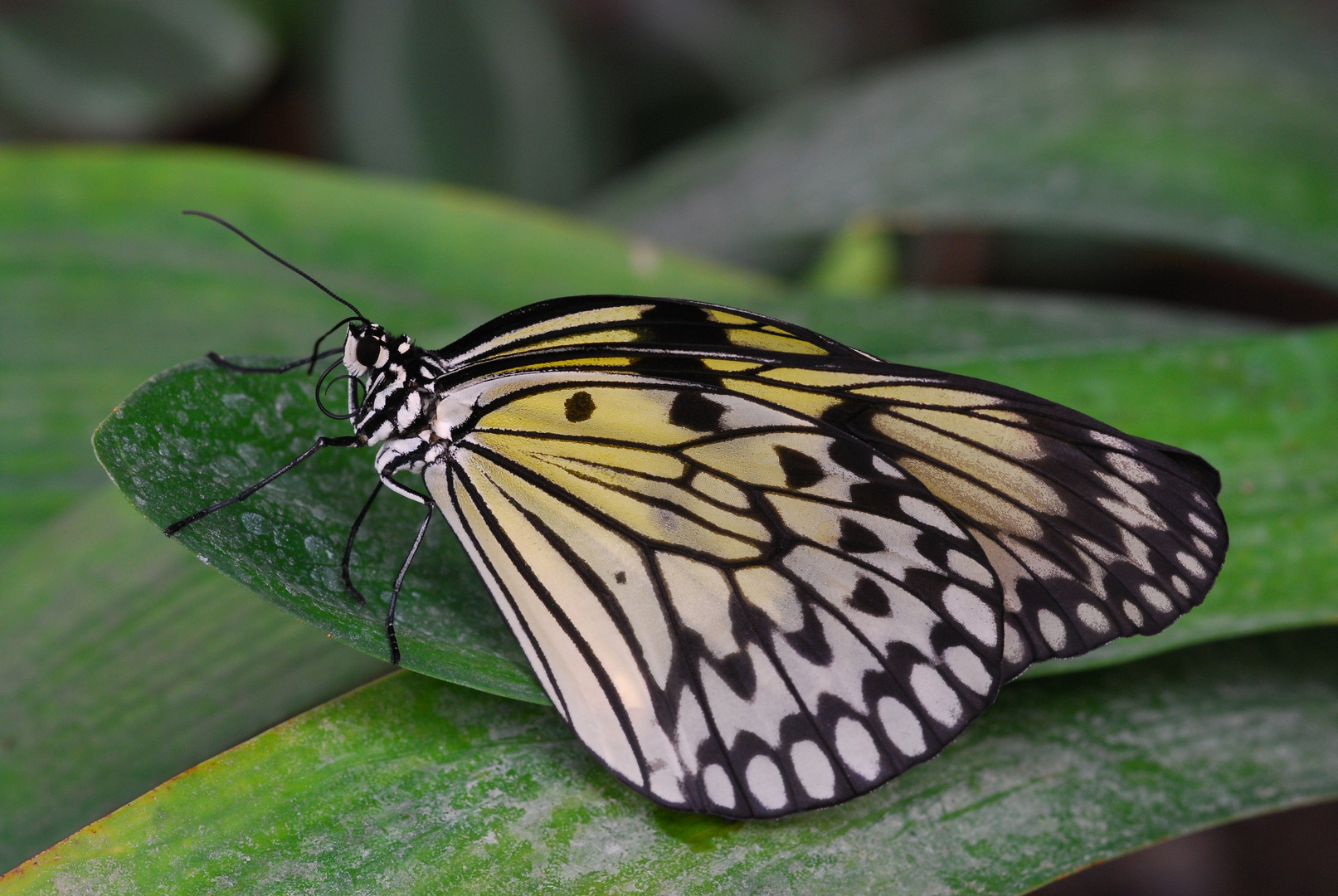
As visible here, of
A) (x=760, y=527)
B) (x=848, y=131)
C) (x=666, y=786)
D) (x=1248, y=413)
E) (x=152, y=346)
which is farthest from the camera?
(x=848, y=131)

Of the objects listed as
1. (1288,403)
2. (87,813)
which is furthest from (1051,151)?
(87,813)

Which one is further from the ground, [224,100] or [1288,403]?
[224,100]

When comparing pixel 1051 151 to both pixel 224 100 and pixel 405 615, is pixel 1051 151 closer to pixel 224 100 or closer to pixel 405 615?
pixel 405 615

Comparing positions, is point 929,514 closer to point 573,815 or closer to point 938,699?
point 938,699

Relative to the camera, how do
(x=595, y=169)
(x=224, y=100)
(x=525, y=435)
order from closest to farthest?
(x=525, y=435) < (x=595, y=169) < (x=224, y=100)

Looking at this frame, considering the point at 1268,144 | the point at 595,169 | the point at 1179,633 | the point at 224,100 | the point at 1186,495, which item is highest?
the point at 224,100

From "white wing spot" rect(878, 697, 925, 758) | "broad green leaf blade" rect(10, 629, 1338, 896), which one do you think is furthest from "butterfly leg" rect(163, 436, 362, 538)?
"white wing spot" rect(878, 697, 925, 758)

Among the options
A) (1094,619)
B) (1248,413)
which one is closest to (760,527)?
(1094,619)
